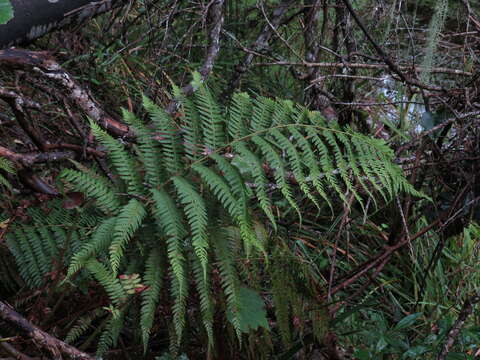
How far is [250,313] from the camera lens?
1.64 m

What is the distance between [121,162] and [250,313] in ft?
1.93

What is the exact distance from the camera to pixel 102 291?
5.73 feet

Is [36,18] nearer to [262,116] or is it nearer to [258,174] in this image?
[262,116]

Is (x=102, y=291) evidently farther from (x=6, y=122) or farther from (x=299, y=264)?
(x=6, y=122)

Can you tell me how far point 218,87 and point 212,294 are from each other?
170cm

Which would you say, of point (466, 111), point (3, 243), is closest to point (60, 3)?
point (3, 243)

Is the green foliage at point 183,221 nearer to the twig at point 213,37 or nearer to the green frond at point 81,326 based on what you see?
the green frond at point 81,326

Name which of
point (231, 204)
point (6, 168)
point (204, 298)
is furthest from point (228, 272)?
point (6, 168)

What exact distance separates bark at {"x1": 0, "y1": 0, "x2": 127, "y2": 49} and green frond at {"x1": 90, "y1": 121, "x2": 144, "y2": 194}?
564mm

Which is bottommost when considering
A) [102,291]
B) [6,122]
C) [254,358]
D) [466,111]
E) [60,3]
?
[254,358]

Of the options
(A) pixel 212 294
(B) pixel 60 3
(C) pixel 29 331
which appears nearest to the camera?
(C) pixel 29 331

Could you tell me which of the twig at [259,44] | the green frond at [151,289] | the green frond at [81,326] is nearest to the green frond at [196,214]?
the green frond at [151,289]

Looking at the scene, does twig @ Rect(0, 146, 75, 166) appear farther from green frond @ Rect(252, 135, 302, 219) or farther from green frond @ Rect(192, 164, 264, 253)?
green frond @ Rect(252, 135, 302, 219)

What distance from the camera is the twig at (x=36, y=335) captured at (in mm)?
1438
